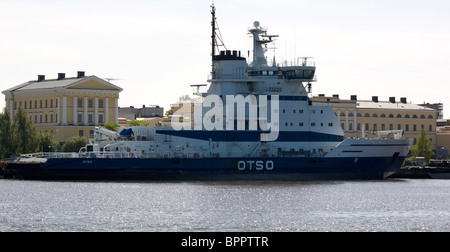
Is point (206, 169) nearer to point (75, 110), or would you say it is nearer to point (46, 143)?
point (46, 143)

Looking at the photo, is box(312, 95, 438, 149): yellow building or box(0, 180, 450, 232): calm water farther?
box(312, 95, 438, 149): yellow building

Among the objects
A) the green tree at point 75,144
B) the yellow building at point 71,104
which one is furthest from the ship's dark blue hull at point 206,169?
the yellow building at point 71,104

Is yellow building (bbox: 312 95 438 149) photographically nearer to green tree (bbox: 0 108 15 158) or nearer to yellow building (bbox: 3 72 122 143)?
yellow building (bbox: 3 72 122 143)

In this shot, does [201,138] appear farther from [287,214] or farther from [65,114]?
[65,114]

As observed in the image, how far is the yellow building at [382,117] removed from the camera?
133 meters

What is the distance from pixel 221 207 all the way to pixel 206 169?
24142mm

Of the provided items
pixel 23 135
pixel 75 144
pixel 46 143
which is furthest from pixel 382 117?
pixel 23 135

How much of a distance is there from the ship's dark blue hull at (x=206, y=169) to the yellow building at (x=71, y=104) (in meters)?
46.3

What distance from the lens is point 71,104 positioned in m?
124

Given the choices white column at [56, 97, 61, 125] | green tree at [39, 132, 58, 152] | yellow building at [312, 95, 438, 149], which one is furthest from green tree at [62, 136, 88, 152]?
yellow building at [312, 95, 438, 149]

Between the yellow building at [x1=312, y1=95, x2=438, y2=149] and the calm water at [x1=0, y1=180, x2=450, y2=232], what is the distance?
62.6 meters

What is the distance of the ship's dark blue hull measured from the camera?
73312 mm

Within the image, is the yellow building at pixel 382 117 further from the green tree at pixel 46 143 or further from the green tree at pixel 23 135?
the green tree at pixel 23 135
